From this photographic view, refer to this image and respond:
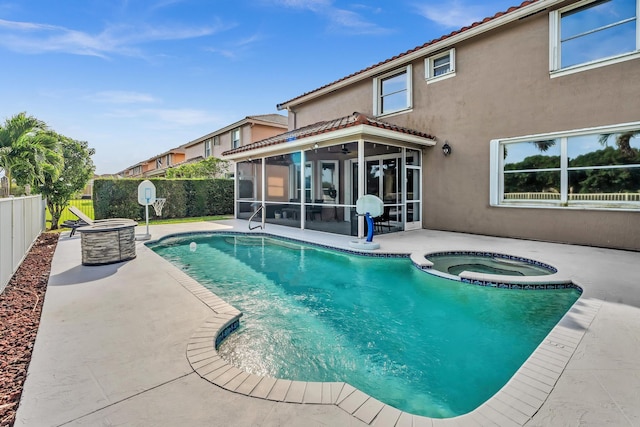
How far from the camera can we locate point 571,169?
357 inches

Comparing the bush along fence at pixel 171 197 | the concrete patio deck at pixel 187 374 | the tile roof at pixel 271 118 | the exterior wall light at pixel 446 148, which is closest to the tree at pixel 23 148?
the bush along fence at pixel 171 197

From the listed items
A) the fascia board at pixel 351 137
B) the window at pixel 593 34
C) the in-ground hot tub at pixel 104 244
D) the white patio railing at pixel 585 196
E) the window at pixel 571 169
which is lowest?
the in-ground hot tub at pixel 104 244

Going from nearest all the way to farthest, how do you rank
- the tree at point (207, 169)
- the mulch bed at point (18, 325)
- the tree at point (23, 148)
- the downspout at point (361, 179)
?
the mulch bed at point (18, 325)
the downspout at point (361, 179)
the tree at point (23, 148)
the tree at point (207, 169)

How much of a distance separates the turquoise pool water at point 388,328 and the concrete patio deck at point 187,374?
1.51ft

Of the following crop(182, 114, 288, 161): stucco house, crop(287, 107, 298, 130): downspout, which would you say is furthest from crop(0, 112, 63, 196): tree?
crop(182, 114, 288, 161): stucco house

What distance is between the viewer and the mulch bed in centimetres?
261

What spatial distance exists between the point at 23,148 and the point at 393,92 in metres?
13.4

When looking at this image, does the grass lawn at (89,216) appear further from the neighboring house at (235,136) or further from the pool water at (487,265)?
the pool water at (487,265)

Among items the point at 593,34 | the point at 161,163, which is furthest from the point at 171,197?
the point at 161,163

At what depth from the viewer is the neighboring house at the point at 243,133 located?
75.3 feet

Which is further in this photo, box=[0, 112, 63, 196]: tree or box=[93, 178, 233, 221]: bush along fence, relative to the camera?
box=[93, 178, 233, 221]: bush along fence

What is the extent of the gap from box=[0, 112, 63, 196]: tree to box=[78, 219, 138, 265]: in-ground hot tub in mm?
6075

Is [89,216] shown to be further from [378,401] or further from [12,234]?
[378,401]

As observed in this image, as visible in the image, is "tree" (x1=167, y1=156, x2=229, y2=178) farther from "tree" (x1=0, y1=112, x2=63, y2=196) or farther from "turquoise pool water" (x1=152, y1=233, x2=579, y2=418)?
"turquoise pool water" (x1=152, y1=233, x2=579, y2=418)
